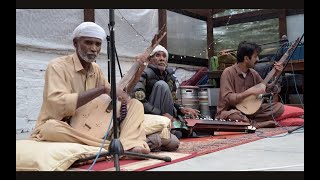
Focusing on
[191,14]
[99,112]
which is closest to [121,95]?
[99,112]

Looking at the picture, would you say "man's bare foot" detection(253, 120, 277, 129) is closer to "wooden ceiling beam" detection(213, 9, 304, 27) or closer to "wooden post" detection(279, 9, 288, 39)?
"wooden post" detection(279, 9, 288, 39)

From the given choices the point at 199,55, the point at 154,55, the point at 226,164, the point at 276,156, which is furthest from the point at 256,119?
the point at 199,55

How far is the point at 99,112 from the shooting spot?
218 cm

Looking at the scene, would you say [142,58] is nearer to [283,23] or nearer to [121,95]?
[121,95]

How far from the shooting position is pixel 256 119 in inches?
158

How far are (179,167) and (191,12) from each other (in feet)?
16.8

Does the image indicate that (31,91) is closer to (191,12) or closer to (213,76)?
(213,76)

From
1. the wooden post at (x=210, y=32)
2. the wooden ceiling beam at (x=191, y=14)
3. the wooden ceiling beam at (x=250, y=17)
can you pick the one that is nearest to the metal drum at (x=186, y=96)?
the wooden ceiling beam at (x=191, y=14)

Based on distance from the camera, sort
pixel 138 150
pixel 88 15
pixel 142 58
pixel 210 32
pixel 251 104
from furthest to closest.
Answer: pixel 210 32, pixel 88 15, pixel 251 104, pixel 142 58, pixel 138 150

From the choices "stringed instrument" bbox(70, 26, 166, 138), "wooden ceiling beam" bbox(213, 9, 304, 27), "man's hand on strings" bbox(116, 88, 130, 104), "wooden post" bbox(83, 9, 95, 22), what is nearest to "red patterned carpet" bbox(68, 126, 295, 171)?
"stringed instrument" bbox(70, 26, 166, 138)

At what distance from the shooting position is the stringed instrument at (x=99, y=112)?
2.09m

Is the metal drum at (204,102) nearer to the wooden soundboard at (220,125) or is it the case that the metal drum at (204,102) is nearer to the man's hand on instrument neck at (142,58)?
the wooden soundboard at (220,125)

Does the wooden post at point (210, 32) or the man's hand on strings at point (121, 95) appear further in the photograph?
the wooden post at point (210, 32)

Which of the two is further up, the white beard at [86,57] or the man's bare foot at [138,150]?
the white beard at [86,57]
